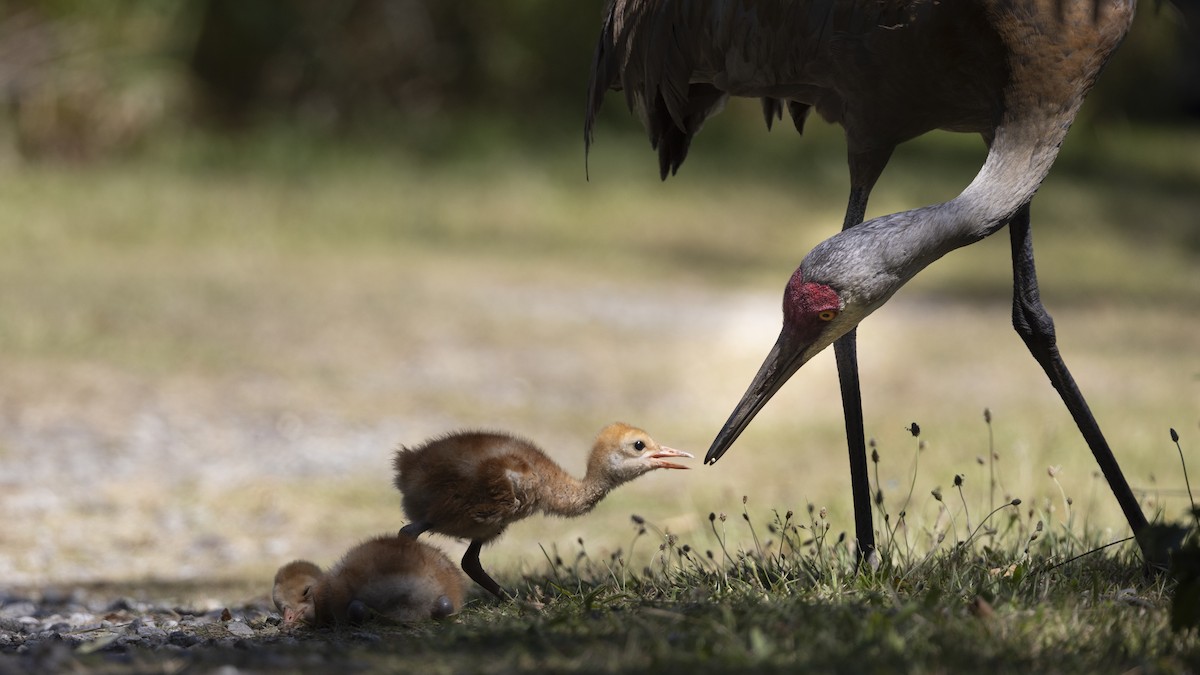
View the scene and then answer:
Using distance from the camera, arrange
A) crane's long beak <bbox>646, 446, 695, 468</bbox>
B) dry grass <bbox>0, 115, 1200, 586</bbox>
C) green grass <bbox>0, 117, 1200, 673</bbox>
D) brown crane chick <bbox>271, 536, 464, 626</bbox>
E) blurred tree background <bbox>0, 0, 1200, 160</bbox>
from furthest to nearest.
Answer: blurred tree background <bbox>0, 0, 1200, 160</bbox> < dry grass <bbox>0, 115, 1200, 586</bbox> < crane's long beak <bbox>646, 446, 695, 468</bbox> < brown crane chick <bbox>271, 536, 464, 626</bbox> < green grass <bbox>0, 117, 1200, 673</bbox>

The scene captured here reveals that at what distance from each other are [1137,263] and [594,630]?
10.8 m

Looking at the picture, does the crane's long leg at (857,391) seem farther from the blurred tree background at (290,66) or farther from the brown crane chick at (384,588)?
the blurred tree background at (290,66)

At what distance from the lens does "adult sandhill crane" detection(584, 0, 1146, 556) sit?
4160mm

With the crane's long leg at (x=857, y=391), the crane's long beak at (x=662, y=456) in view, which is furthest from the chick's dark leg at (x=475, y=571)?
the crane's long leg at (x=857, y=391)

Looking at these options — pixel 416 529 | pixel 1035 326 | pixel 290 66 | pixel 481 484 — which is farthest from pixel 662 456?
pixel 290 66

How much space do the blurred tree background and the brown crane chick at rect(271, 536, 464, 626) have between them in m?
11.3

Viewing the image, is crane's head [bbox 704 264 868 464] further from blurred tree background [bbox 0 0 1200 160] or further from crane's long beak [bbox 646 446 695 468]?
A: blurred tree background [bbox 0 0 1200 160]

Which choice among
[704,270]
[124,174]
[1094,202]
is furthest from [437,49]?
[1094,202]

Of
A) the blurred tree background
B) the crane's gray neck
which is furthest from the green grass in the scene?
the crane's gray neck

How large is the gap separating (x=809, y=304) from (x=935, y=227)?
394 mm

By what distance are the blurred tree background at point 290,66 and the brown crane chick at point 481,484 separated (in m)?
11.1

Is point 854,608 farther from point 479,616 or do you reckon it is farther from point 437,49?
point 437,49

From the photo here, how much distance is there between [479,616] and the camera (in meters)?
4.09

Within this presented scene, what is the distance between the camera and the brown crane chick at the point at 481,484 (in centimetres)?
436
